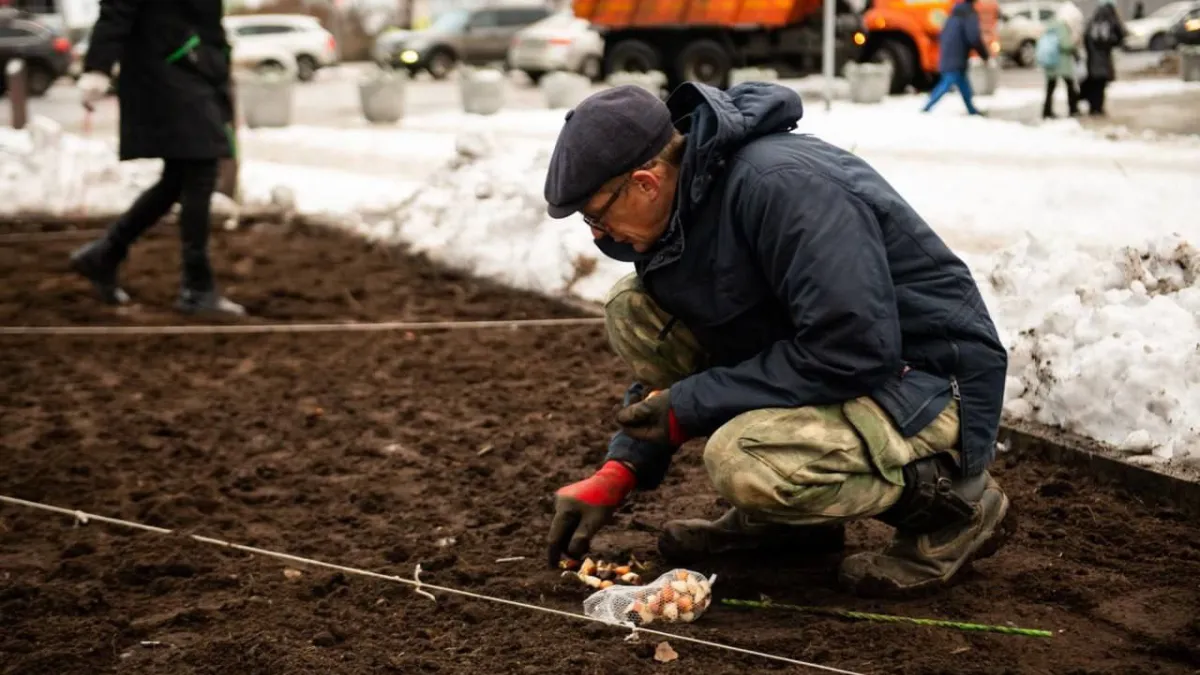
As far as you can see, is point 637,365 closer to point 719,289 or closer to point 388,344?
point 719,289

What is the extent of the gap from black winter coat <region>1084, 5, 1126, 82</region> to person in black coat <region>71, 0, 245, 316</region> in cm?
1073

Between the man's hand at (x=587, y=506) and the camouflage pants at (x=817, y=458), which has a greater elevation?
the camouflage pants at (x=817, y=458)

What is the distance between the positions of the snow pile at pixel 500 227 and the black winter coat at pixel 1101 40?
849 cm

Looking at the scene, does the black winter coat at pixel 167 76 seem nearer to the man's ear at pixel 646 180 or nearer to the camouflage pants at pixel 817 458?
the man's ear at pixel 646 180

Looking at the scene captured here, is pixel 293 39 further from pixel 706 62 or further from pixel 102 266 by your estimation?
pixel 102 266

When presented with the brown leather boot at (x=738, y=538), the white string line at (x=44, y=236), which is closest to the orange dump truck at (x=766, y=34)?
the white string line at (x=44, y=236)

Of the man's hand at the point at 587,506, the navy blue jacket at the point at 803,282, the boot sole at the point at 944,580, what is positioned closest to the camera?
the navy blue jacket at the point at 803,282

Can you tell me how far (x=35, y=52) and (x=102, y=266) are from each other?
20.0 m

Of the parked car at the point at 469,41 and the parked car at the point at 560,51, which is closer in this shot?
the parked car at the point at 560,51

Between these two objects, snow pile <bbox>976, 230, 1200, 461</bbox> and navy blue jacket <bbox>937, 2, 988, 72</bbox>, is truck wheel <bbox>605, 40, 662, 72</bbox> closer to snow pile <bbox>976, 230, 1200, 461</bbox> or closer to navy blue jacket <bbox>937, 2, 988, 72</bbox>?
navy blue jacket <bbox>937, 2, 988, 72</bbox>

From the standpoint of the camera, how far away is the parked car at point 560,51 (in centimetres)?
2366

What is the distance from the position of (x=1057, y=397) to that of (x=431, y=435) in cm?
200

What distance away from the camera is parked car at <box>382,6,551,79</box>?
28.1 m

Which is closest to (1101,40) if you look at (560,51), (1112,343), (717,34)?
(717,34)
